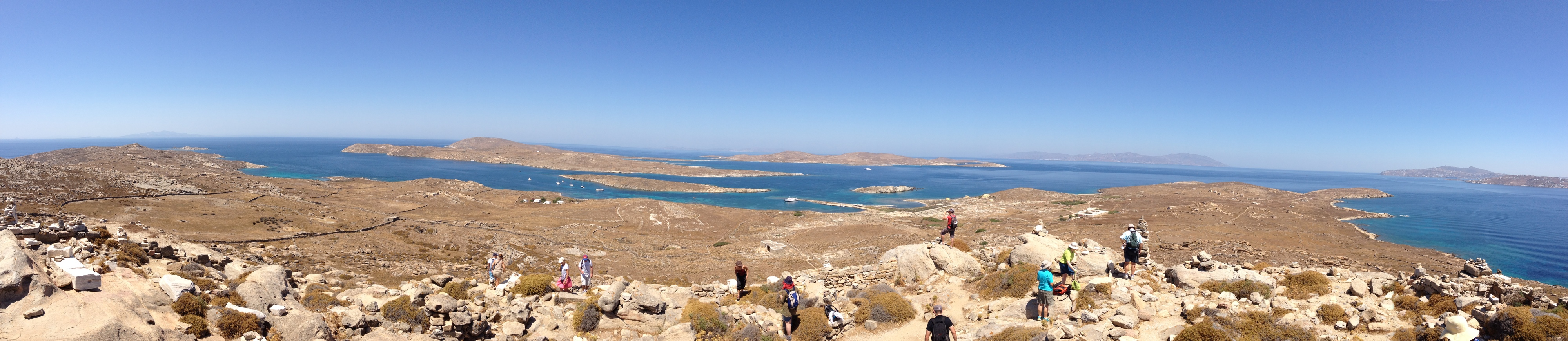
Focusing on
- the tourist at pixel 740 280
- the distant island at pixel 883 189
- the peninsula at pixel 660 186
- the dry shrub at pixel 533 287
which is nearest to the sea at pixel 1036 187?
the distant island at pixel 883 189

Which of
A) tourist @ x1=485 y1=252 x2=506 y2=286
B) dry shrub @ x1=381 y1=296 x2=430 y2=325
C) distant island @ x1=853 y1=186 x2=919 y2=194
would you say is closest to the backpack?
dry shrub @ x1=381 y1=296 x2=430 y2=325

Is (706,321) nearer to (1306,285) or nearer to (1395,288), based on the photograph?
(1306,285)

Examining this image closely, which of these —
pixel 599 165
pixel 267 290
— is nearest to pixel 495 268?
pixel 267 290

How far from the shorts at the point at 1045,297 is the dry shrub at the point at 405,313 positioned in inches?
597

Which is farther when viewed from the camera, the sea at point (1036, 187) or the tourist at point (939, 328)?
the sea at point (1036, 187)

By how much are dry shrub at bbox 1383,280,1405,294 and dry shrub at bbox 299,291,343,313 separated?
1017 inches

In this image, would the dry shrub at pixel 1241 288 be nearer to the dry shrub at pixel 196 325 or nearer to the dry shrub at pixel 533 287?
the dry shrub at pixel 533 287

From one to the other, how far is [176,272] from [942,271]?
21.4m

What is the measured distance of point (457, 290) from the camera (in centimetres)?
1507

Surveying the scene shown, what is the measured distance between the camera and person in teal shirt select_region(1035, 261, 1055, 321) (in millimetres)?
12898

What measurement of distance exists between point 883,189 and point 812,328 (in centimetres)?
9981

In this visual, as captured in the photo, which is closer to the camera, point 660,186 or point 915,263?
point 915,263

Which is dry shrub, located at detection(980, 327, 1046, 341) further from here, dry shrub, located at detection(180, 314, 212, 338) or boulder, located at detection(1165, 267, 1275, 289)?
dry shrub, located at detection(180, 314, 212, 338)

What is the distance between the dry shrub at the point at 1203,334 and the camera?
10898 mm
